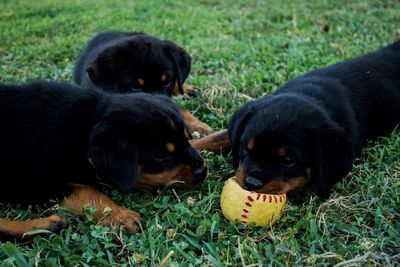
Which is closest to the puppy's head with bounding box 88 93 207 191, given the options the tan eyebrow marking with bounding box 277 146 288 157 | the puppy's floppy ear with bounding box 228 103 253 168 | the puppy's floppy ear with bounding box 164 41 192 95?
the puppy's floppy ear with bounding box 228 103 253 168

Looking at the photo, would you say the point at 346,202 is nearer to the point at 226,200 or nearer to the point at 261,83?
the point at 226,200

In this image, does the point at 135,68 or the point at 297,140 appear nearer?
the point at 297,140

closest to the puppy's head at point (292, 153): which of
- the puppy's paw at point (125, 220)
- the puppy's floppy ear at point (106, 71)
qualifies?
the puppy's paw at point (125, 220)

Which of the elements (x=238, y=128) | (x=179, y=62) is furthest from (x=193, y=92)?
(x=238, y=128)

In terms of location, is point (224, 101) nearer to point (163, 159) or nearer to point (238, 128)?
point (238, 128)

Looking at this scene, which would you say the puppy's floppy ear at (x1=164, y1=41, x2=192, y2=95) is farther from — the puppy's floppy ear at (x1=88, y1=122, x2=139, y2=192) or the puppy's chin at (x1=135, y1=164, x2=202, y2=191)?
the puppy's floppy ear at (x1=88, y1=122, x2=139, y2=192)

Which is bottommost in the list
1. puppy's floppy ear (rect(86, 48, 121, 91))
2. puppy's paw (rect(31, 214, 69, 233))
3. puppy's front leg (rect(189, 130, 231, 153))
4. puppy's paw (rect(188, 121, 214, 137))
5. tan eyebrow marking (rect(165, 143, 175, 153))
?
puppy's paw (rect(188, 121, 214, 137))
